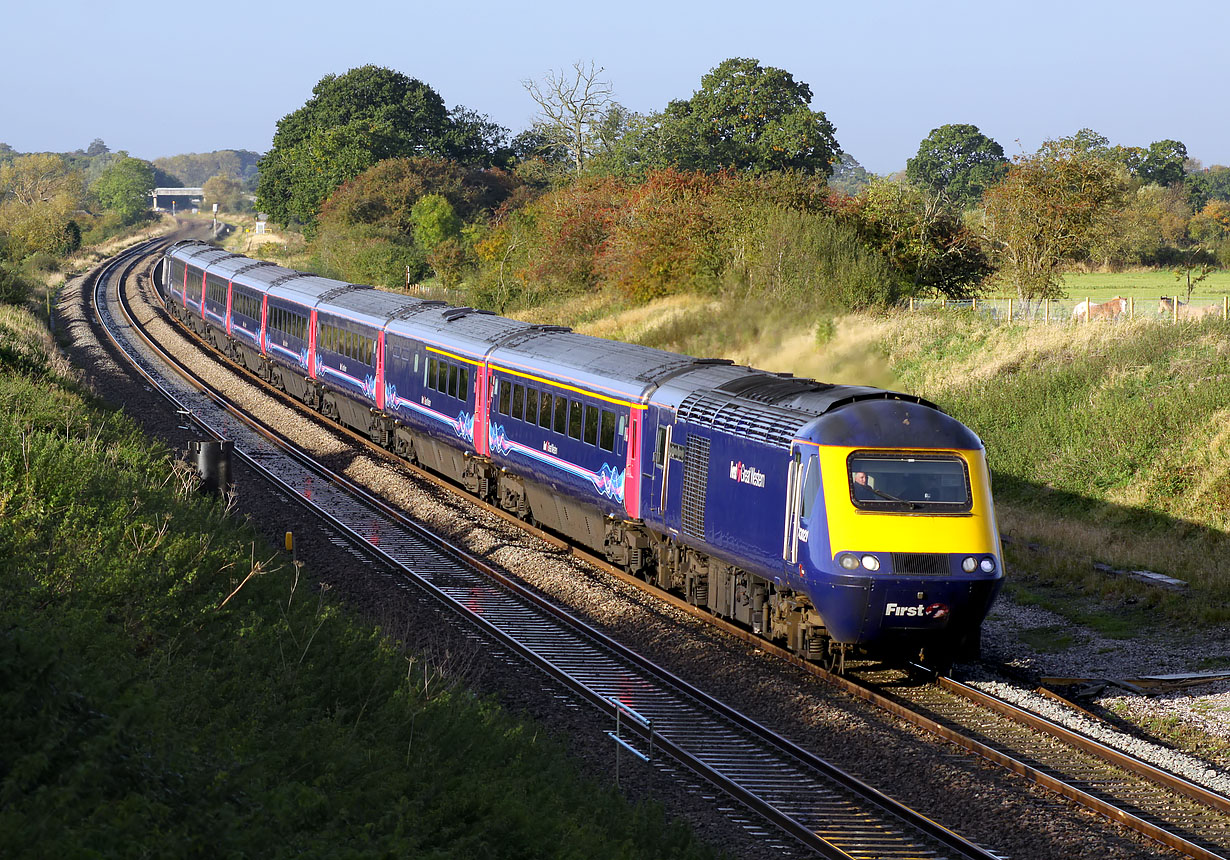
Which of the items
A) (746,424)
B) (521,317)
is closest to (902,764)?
(746,424)

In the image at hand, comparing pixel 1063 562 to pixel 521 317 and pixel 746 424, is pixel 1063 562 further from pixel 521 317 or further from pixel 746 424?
pixel 521 317

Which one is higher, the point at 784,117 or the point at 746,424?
the point at 784,117

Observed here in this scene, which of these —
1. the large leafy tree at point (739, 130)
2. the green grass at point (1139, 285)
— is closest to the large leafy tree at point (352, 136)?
the large leafy tree at point (739, 130)

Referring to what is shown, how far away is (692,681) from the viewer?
45.2 ft

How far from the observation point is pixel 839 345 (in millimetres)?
34094

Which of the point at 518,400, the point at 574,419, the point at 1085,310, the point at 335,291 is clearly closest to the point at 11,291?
the point at 335,291

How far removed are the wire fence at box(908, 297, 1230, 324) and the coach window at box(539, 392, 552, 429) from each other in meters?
16.5

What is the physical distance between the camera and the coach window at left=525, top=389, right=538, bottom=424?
20.2 meters

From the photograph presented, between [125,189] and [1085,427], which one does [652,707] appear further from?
[125,189]

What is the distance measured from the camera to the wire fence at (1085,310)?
28.9m

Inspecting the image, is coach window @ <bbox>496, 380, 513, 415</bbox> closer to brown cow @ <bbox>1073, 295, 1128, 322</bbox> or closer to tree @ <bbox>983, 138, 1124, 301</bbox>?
brown cow @ <bbox>1073, 295, 1128, 322</bbox>

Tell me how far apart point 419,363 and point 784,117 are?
5197cm

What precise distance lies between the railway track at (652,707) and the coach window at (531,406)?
2522mm

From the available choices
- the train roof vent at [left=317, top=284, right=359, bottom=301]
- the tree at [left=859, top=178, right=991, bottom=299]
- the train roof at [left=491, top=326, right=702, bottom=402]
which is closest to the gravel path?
the train roof at [left=491, top=326, right=702, bottom=402]
